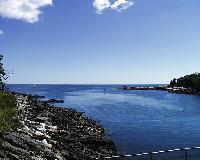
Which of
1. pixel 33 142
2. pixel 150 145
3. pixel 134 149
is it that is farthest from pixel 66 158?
pixel 150 145

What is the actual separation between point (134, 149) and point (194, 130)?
857 inches

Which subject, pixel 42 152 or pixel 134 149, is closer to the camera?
pixel 42 152

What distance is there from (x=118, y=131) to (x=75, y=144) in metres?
23.5

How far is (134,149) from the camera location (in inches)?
1721

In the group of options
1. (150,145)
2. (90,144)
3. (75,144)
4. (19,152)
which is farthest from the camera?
(150,145)

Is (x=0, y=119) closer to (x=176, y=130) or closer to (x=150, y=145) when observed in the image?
(x=150, y=145)

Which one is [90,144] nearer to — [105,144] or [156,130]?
[105,144]

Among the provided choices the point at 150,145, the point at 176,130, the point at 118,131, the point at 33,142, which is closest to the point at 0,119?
the point at 33,142

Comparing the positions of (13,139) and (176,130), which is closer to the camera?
(13,139)

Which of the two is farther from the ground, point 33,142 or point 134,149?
point 33,142

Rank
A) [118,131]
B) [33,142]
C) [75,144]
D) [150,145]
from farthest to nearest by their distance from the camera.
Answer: [118,131] < [150,145] < [75,144] < [33,142]

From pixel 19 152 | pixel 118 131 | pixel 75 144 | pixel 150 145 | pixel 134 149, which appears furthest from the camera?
pixel 118 131

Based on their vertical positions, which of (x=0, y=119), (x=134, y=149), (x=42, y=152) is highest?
(x=0, y=119)

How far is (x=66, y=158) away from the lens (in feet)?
92.2
